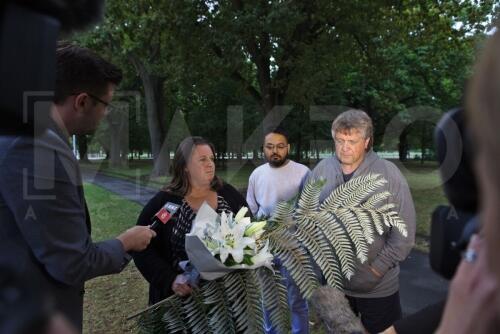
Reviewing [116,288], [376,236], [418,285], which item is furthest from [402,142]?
[376,236]

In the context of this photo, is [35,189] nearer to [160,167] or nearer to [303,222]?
[303,222]

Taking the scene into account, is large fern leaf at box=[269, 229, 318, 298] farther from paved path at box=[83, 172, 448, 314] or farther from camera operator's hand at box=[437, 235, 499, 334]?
paved path at box=[83, 172, 448, 314]

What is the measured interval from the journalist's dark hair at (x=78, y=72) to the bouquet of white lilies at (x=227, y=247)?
29.5 inches

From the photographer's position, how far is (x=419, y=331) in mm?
1641

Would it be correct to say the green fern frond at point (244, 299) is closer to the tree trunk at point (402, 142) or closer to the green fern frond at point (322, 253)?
the green fern frond at point (322, 253)

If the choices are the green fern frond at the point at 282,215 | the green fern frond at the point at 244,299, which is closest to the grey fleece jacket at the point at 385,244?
the green fern frond at the point at 282,215

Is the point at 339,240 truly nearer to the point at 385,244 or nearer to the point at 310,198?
the point at 310,198

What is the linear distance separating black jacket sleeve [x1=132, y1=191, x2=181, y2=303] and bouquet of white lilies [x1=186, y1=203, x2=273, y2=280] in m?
0.67

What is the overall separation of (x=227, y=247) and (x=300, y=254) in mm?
307

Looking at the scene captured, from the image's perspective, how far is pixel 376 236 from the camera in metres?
3.12

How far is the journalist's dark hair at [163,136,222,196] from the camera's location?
323cm

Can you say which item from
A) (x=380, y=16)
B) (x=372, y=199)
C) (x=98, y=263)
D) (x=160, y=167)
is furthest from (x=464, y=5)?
(x=160, y=167)

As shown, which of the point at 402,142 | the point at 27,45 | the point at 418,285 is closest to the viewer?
the point at 27,45

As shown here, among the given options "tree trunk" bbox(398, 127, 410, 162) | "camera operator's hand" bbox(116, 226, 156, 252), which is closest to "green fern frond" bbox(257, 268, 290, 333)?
"camera operator's hand" bbox(116, 226, 156, 252)
